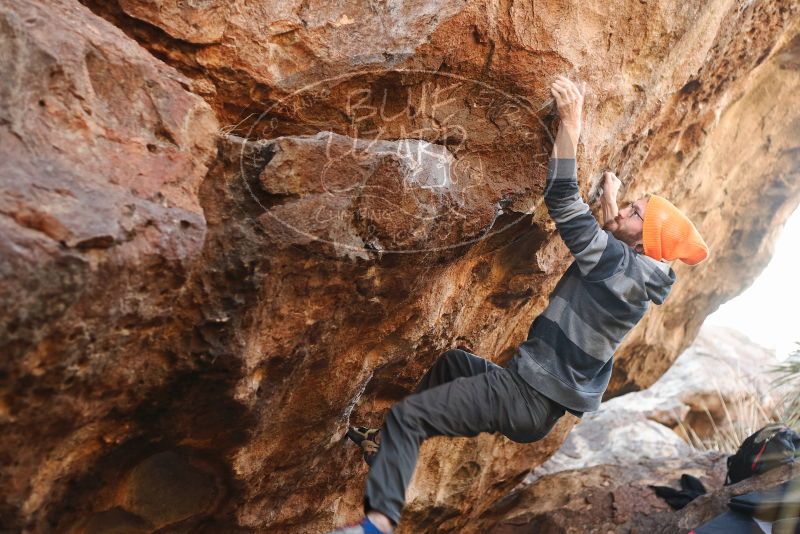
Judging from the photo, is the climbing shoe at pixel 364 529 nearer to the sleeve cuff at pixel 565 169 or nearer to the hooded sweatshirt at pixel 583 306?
the hooded sweatshirt at pixel 583 306

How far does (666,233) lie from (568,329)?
0.92m

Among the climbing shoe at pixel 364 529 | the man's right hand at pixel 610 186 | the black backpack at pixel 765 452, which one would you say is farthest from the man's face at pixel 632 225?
the black backpack at pixel 765 452

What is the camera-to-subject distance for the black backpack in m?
6.13

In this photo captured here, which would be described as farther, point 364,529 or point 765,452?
point 765,452

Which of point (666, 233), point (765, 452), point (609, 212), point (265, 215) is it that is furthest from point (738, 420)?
point (265, 215)

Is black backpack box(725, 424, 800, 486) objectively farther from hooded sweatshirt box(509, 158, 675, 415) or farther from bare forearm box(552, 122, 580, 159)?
bare forearm box(552, 122, 580, 159)

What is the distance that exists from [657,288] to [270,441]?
2.59 meters

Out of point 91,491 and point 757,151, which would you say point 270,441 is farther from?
point 757,151

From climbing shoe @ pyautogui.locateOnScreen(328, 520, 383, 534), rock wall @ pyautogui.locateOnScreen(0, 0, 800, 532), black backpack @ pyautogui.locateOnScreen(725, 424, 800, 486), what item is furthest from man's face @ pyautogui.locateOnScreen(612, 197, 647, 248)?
black backpack @ pyautogui.locateOnScreen(725, 424, 800, 486)

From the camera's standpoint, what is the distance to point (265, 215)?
11.8ft

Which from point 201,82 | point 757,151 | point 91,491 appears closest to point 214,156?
point 201,82

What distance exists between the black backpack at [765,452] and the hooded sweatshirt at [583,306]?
2663 millimetres

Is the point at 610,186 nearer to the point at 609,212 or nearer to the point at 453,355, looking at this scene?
the point at 609,212

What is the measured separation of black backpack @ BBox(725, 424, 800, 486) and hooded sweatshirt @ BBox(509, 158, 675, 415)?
2.66 meters
